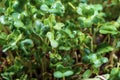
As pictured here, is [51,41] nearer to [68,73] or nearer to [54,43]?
[54,43]

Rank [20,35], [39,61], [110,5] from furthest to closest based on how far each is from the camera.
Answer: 1. [110,5]
2. [39,61]
3. [20,35]

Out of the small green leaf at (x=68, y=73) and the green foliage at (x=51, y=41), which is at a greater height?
the green foliage at (x=51, y=41)

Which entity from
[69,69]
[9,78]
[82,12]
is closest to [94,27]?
[82,12]

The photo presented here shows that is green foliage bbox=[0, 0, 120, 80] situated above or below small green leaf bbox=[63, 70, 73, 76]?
above

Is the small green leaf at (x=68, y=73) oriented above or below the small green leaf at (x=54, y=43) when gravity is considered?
below

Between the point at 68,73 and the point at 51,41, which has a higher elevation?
the point at 51,41

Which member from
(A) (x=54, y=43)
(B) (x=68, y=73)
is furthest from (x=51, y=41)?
(B) (x=68, y=73)

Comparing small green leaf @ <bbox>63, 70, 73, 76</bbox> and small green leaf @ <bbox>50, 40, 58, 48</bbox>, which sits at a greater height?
small green leaf @ <bbox>50, 40, 58, 48</bbox>

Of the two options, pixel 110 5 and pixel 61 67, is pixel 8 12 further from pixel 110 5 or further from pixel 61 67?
pixel 110 5
